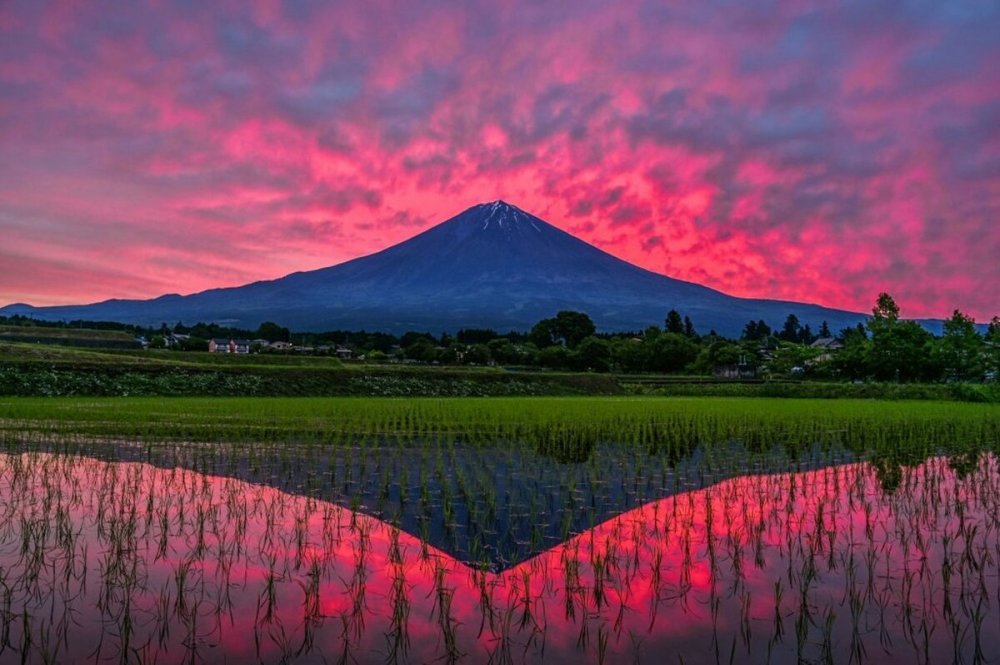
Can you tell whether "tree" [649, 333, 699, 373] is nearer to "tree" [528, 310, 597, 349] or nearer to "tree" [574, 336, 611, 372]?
"tree" [574, 336, 611, 372]

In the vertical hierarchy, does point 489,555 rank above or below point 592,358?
below

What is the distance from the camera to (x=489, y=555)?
6.87 m

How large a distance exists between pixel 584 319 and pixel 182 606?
4349 inches

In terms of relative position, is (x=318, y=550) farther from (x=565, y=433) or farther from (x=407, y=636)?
(x=565, y=433)

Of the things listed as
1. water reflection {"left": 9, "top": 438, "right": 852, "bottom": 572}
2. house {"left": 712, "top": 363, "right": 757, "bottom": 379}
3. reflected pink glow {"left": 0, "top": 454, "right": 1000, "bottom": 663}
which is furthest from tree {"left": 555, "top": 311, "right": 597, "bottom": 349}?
reflected pink glow {"left": 0, "top": 454, "right": 1000, "bottom": 663}

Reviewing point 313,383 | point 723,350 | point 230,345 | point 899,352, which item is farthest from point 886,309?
point 230,345

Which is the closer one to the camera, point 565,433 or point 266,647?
point 266,647

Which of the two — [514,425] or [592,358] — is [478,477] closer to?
[514,425]

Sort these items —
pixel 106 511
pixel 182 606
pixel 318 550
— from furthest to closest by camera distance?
pixel 106 511 < pixel 318 550 < pixel 182 606

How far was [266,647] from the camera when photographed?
4730 millimetres

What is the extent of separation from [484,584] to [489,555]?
4.03ft

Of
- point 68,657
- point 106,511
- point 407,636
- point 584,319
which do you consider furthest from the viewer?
point 584,319

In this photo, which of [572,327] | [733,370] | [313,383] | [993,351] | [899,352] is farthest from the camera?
[572,327]

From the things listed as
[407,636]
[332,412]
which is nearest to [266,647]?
[407,636]
